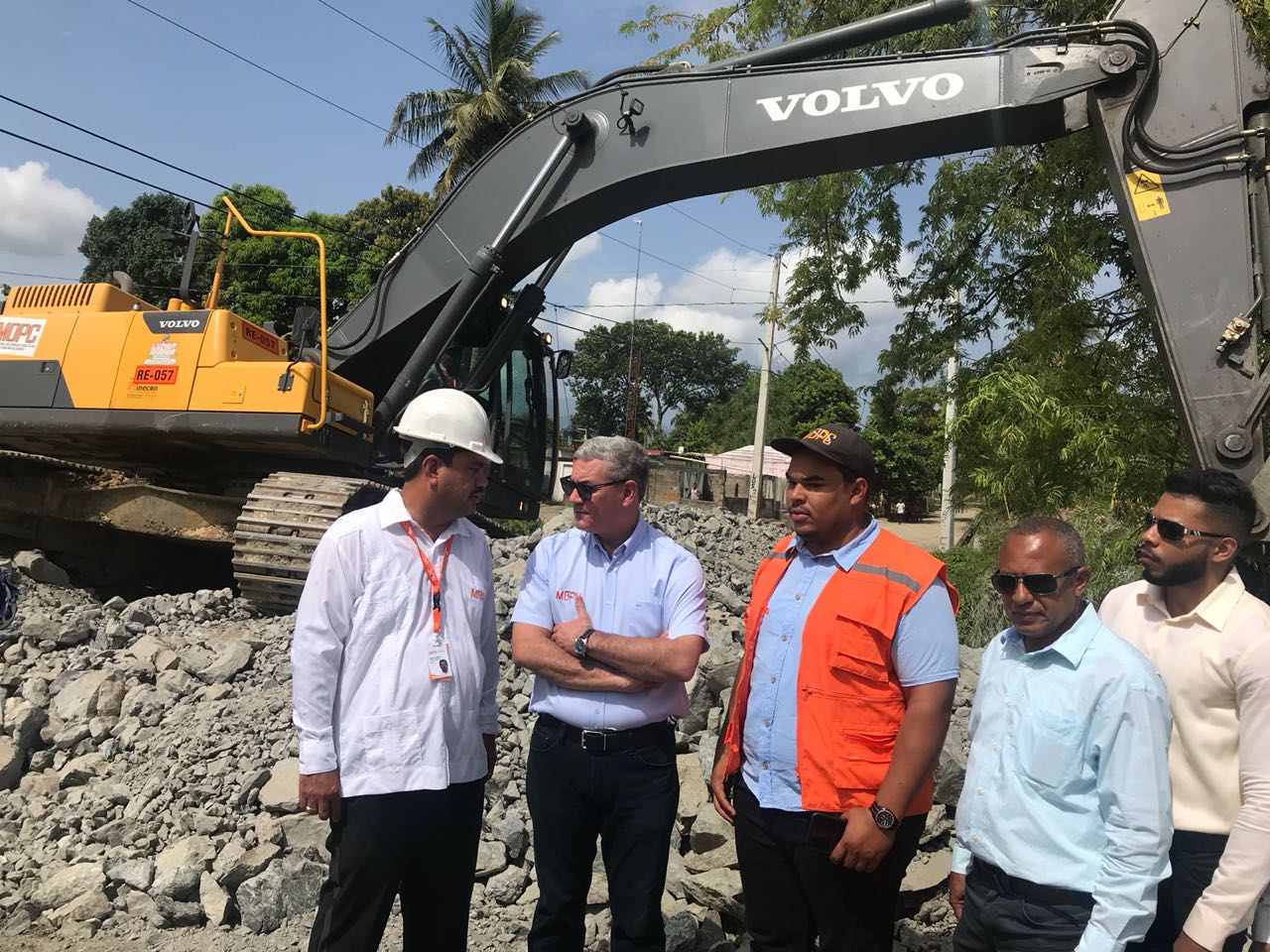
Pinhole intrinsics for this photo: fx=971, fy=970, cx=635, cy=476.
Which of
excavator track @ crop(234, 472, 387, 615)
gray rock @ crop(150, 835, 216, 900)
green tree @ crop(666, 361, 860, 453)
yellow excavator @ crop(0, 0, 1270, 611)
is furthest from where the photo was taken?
green tree @ crop(666, 361, 860, 453)

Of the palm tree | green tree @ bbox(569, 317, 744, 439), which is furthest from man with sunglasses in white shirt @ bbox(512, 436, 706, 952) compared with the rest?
green tree @ bbox(569, 317, 744, 439)

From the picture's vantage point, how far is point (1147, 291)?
13.5 ft

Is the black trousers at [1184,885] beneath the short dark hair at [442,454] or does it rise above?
beneath

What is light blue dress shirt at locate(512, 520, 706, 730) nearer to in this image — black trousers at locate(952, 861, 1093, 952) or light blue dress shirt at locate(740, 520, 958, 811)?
light blue dress shirt at locate(740, 520, 958, 811)

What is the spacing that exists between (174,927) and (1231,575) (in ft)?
12.7

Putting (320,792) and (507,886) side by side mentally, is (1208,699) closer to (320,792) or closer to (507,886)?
(320,792)

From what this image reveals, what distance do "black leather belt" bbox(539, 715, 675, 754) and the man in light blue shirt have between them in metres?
0.86

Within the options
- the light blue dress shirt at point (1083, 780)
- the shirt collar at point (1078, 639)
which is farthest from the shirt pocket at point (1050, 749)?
the shirt collar at point (1078, 639)

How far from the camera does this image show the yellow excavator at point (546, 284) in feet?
13.3

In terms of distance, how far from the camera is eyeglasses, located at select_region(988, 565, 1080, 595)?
7.29 ft

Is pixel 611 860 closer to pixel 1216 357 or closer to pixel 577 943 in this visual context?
pixel 577 943

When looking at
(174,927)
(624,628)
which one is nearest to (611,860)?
(624,628)

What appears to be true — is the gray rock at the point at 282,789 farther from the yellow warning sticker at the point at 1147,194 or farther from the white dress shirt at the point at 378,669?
the yellow warning sticker at the point at 1147,194

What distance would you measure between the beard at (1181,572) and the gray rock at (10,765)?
518 centimetres
